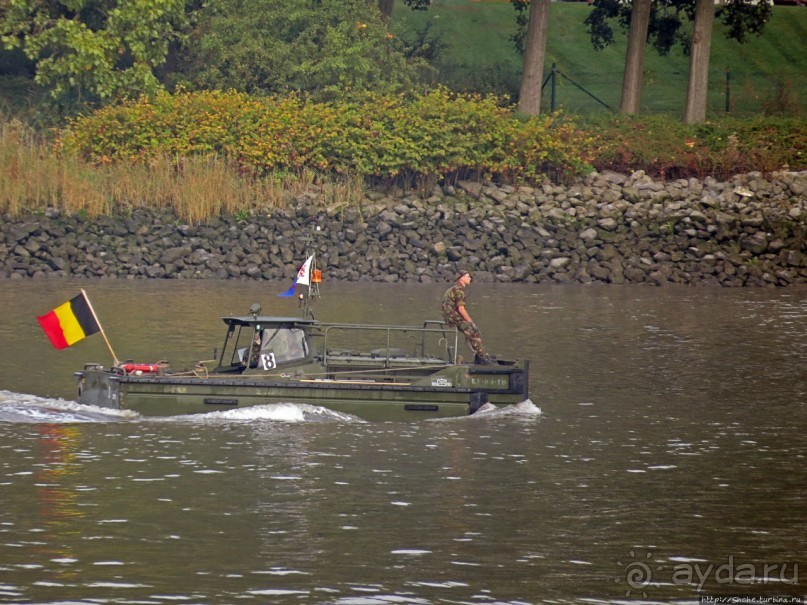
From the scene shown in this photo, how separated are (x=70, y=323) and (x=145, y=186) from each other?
23.5 m

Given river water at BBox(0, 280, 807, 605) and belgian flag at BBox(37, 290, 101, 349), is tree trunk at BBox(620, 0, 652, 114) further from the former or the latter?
belgian flag at BBox(37, 290, 101, 349)

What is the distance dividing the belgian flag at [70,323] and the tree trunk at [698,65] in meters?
32.5

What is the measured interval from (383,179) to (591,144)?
7.01m

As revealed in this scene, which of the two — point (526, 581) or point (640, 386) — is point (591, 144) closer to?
point (640, 386)

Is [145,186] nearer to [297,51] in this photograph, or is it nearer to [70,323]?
[297,51]

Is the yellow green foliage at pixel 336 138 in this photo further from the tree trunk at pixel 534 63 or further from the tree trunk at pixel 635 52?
the tree trunk at pixel 635 52

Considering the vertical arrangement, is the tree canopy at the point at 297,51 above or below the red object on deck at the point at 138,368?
above

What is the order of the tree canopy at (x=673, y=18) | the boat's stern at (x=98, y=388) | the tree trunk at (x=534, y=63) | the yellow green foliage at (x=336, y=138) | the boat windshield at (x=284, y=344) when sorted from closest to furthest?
the boat's stern at (x=98, y=388)
the boat windshield at (x=284, y=344)
the yellow green foliage at (x=336, y=138)
the tree trunk at (x=534, y=63)
the tree canopy at (x=673, y=18)

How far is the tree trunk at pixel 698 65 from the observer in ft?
162

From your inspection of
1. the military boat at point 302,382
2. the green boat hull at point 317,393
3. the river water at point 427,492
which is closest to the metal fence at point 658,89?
the river water at point 427,492

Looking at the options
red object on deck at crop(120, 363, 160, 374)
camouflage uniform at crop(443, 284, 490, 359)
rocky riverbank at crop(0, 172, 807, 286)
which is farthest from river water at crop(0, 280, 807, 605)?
rocky riverbank at crop(0, 172, 807, 286)

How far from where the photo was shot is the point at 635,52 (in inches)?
1965

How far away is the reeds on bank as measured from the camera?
43250 mm

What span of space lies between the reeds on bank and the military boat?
73.6 feet
